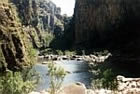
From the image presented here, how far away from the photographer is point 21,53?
515 ft

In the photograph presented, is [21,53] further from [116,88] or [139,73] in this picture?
[116,88]

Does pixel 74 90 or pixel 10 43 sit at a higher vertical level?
pixel 74 90

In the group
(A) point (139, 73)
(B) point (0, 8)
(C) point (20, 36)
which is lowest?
(A) point (139, 73)

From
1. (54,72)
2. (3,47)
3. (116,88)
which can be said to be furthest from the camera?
(3,47)

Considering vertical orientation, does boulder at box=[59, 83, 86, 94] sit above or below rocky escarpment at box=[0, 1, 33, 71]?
above

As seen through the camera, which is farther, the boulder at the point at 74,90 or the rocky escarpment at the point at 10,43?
the rocky escarpment at the point at 10,43

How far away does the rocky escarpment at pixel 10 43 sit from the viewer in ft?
477

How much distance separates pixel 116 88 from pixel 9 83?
17617mm

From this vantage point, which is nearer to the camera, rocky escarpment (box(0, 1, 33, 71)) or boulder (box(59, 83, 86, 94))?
boulder (box(59, 83, 86, 94))

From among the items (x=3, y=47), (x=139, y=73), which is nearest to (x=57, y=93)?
(x=3, y=47)

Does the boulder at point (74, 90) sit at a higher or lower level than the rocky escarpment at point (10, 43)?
higher

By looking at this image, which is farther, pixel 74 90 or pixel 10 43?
pixel 10 43

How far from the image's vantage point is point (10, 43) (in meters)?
151

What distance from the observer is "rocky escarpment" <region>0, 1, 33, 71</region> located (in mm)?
145500
